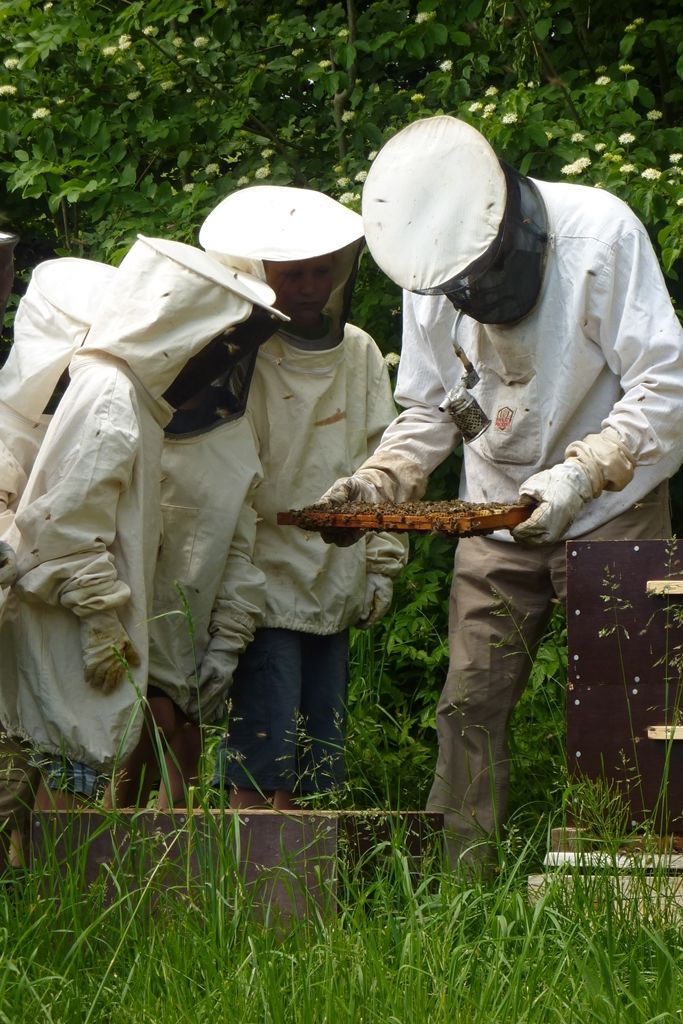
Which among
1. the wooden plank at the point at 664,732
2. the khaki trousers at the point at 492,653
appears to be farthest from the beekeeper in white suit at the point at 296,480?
the wooden plank at the point at 664,732

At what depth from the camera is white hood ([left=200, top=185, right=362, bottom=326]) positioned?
13.2ft

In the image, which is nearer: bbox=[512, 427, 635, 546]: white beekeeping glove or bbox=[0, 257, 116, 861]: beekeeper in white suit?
bbox=[512, 427, 635, 546]: white beekeeping glove

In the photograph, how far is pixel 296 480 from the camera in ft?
13.7

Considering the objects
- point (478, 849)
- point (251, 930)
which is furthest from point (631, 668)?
point (251, 930)

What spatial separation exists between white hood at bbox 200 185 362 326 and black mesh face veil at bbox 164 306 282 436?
0.25 m

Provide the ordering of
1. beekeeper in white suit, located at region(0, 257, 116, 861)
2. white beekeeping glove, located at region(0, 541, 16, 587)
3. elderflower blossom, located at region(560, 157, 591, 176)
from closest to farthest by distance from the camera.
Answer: white beekeeping glove, located at region(0, 541, 16, 587) → beekeeper in white suit, located at region(0, 257, 116, 861) → elderflower blossom, located at region(560, 157, 591, 176)

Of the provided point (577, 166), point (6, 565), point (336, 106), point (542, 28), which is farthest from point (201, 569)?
point (336, 106)

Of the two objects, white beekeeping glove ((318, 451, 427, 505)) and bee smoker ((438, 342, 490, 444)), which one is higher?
bee smoker ((438, 342, 490, 444))

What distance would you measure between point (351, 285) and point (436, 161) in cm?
69

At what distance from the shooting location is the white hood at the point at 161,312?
138 inches

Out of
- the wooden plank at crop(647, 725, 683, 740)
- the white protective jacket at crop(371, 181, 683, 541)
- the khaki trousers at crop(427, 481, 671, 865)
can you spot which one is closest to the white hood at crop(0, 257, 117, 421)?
the white protective jacket at crop(371, 181, 683, 541)

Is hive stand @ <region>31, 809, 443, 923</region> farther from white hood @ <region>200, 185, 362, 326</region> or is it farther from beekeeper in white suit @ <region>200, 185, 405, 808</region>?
white hood @ <region>200, 185, 362, 326</region>

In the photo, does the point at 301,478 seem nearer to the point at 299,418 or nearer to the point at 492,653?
the point at 299,418

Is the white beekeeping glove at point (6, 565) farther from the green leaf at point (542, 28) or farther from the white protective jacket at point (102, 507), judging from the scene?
the green leaf at point (542, 28)
